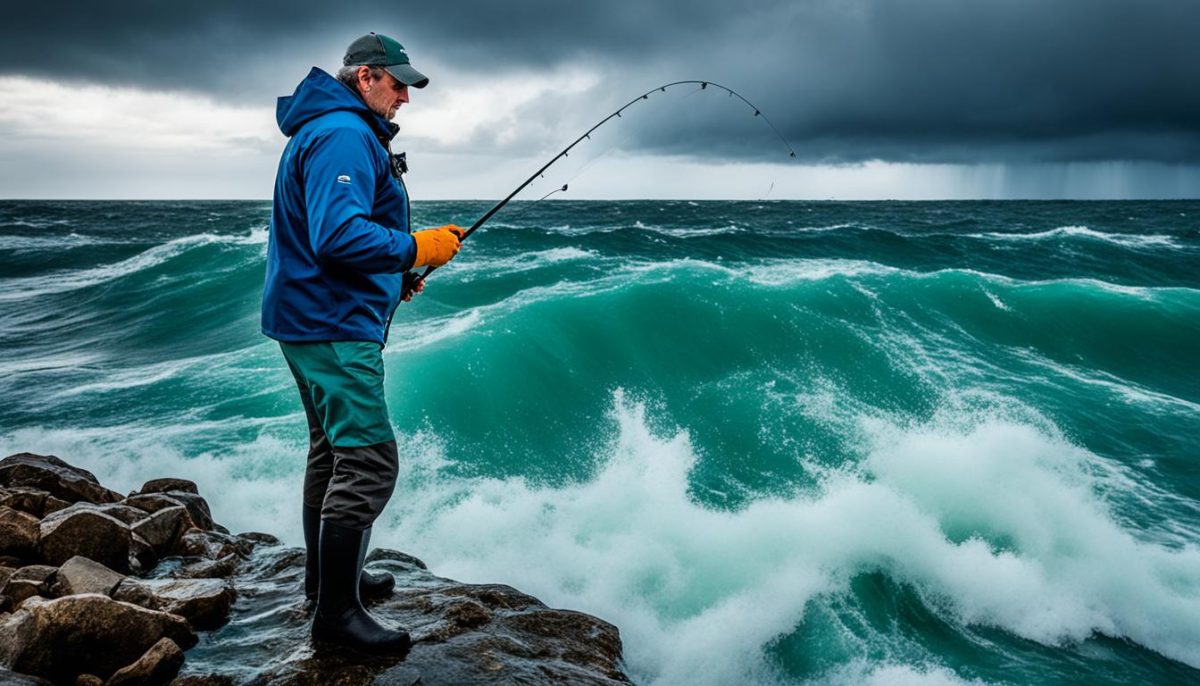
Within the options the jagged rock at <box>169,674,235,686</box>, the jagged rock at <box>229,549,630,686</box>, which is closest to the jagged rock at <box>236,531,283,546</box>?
the jagged rock at <box>229,549,630,686</box>

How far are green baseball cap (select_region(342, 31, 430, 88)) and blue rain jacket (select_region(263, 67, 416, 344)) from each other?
135mm

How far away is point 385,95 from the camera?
108 inches

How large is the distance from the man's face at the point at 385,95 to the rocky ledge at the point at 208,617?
2065 millimetres

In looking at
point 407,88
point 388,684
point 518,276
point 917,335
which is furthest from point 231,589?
point 518,276

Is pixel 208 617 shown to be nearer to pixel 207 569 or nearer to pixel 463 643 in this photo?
pixel 207 569

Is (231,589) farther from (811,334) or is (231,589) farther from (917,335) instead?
(917,335)

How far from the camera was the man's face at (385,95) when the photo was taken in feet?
8.95

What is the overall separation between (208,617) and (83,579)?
621 mm

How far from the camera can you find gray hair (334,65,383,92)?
272 centimetres

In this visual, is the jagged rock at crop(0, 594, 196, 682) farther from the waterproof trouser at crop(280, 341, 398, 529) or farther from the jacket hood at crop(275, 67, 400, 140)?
the jacket hood at crop(275, 67, 400, 140)

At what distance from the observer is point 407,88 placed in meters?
2.79

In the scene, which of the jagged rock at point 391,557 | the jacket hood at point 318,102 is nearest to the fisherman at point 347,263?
the jacket hood at point 318,102

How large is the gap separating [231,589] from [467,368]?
20.4 ft

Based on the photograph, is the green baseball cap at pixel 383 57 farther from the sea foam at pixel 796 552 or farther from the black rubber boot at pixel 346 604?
the sea foam at pixel 796 552
